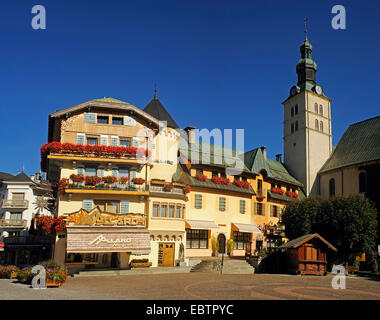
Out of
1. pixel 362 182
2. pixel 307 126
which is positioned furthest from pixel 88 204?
pixel 307 126

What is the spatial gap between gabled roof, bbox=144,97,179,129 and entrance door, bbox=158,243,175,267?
1395 centimetres

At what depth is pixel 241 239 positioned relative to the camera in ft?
154

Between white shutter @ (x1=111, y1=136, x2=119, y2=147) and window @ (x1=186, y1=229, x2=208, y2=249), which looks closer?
white shutter @ (x1=111, y1=136, x2=119, y2=147)

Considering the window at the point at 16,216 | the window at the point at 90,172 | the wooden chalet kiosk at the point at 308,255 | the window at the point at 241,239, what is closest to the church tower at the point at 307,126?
the window at the point at 241,239

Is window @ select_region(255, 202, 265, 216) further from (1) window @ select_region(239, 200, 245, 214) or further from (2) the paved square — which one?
(2) the paved square

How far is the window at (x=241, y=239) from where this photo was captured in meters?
46.3

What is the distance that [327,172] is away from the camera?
5975 cm

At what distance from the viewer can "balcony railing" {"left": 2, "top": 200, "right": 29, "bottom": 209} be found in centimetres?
5627

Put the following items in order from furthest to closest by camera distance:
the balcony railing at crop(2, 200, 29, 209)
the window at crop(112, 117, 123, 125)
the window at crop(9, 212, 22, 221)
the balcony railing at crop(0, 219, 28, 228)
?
1. the window at crop(9, 212, 22, 221)
2. the balcony railing at crop(2, 200, 29, 209)
3. the balcony railing at crop(0, 219, 28, 228)
4. the window at crop(112, 117, 123, 125)

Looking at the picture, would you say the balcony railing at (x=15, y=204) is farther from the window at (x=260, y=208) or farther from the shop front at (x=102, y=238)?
the window at (x=260, y=208)

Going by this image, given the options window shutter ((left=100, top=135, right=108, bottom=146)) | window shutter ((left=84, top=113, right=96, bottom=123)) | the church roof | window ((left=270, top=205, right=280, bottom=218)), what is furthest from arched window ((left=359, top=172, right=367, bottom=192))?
window shutter ((left=84, top=113, right=96, bottom=123))

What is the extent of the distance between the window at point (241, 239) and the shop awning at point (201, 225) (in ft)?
15.4
